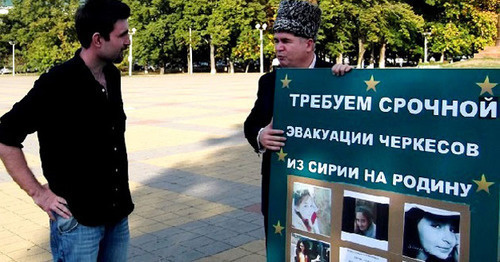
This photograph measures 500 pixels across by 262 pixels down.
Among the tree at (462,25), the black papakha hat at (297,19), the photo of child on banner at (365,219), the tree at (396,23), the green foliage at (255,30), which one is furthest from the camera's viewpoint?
the tree at (396,23)

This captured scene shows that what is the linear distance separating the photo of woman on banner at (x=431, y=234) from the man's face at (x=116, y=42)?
1485 millimetres

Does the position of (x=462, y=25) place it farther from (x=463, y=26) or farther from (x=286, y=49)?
(x=286, y=49)

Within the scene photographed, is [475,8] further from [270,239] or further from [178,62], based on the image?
[270,239]

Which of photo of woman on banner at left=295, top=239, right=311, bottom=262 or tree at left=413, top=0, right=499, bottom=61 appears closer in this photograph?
photo of woman on banner at left=295, top=239, right=311, bottom=262

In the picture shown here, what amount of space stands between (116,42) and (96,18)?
140 millimetres

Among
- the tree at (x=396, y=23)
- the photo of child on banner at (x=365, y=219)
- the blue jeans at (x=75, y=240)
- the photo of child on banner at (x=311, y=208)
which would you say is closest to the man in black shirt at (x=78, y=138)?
the blue jeans at (x=75, y=240)

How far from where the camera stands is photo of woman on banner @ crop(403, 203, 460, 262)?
1.90 m

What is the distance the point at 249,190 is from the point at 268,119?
13.4ft

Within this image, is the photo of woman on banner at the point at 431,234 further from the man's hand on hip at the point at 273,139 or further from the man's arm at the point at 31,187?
the man's arm at the point at 31,187

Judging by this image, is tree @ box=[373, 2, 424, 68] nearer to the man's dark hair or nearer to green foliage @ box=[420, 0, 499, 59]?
green foliage @ box=[420, 0, 499, 59]

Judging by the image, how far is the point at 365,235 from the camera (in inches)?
84.8

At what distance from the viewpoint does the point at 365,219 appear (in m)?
2.15

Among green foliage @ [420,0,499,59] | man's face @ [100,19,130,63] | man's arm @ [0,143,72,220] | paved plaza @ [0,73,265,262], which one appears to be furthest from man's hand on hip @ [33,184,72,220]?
green foliage @ [420,0,499,59]

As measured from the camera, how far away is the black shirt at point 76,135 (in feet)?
7.72
